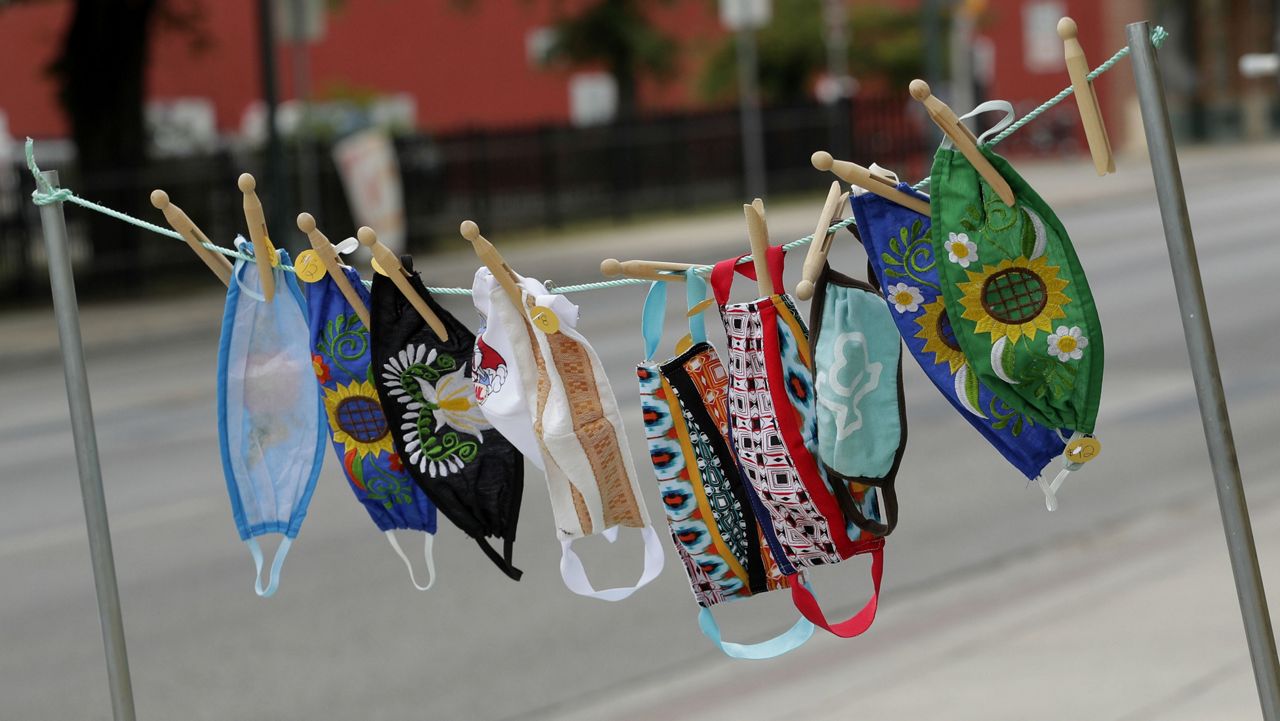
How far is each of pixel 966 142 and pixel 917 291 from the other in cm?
28

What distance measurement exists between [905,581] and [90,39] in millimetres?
16063

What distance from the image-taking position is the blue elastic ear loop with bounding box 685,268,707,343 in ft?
9.55

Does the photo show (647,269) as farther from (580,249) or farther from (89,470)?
(580,249)

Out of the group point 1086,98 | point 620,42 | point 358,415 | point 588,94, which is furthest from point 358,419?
point 588,94

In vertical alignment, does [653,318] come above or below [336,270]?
below

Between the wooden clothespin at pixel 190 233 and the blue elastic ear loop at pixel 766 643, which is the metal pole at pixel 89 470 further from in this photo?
the blue elastic ear loop at pixel 766 643

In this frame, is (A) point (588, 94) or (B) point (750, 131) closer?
(B) point (750, 131)

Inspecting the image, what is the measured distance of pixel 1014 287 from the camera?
268 centimetres

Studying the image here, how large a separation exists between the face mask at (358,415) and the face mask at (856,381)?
802mm

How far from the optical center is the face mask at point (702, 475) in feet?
9.80

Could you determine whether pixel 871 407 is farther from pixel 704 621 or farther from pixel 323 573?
pixel 323 573

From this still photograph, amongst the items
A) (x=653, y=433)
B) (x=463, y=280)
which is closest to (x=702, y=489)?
(x=653, y=433)

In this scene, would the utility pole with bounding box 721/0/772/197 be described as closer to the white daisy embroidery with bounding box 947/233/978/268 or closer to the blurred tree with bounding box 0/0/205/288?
the blurred tree with bounding box 0/0/205/288

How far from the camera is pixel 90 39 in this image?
787 inches
